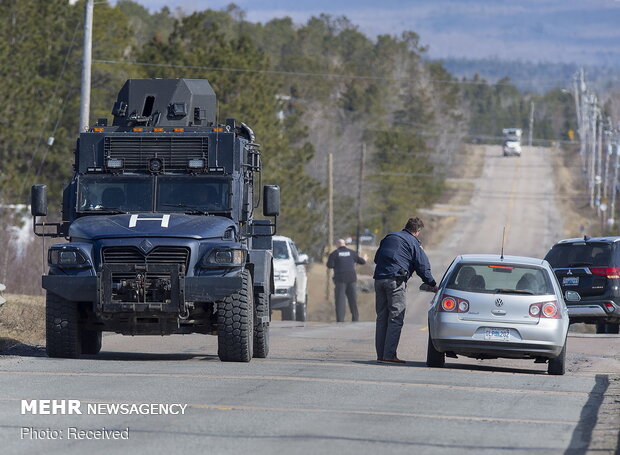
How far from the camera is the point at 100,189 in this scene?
1708 cm

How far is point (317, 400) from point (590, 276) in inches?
550

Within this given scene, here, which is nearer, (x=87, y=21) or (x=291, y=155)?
(x=87, y=21)

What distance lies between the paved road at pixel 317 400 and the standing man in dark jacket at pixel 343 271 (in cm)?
1070

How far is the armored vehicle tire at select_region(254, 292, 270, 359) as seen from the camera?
17.2 m

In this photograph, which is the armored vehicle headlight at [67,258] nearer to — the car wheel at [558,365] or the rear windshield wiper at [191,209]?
the rear windshield wiper at [191,209]

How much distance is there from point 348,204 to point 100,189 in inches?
2619

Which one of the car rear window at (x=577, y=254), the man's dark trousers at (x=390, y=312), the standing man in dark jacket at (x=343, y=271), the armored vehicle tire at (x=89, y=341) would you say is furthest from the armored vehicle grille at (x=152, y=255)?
the standing man in dark jacket at (x=343, y=271)

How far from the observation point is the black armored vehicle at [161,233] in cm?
1570

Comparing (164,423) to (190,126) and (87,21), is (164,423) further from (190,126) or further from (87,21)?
(87,21)

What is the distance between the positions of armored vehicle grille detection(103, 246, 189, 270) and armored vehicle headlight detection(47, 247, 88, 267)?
0.34 metres

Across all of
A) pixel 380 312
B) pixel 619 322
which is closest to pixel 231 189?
pixel 380 312

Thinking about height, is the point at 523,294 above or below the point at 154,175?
below

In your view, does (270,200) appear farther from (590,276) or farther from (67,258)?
(590,276)

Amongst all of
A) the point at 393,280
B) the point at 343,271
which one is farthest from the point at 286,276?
the point at 393,280
